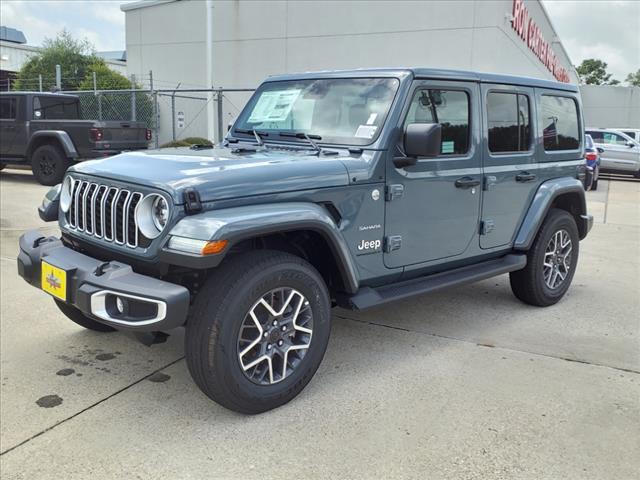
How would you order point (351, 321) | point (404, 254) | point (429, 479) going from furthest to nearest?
point (351, 321), point (404, 254), point (429, 479)

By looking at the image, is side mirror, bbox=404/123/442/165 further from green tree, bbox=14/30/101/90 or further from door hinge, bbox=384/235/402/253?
green tree, bbox=14/30/101/90

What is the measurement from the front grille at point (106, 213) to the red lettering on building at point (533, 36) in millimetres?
17606

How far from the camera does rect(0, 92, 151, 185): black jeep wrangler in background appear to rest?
11.6 metres

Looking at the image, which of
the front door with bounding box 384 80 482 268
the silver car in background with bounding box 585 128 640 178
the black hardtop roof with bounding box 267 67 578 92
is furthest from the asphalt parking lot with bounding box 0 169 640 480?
the silver car in background with bounding box 585 128 640 178

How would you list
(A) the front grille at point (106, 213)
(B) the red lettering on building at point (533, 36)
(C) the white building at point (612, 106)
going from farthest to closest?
(C) the white building at point (612, 106) < (B) the red lettering on building at point (533, 36) < (A) the front grille at point (106, 213)

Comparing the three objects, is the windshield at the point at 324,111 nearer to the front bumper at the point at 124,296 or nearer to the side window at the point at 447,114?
the side window at the point at 447,114

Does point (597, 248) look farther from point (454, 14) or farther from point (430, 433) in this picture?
point (454, 14)

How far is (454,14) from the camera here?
17.7 m

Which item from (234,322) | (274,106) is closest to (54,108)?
(274,106)

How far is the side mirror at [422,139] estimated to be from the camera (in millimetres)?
3557

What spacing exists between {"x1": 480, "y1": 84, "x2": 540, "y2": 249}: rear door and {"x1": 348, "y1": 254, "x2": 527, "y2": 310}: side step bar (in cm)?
16

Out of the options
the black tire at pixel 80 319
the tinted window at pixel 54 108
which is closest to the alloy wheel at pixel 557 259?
the black tire at pixel 80 319

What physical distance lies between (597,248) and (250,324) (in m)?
6.26

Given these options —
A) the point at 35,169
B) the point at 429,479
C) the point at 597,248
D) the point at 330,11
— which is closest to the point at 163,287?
the point at 429,479
